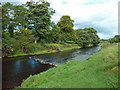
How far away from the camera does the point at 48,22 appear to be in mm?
34000

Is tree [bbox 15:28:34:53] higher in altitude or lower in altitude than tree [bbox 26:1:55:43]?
lower

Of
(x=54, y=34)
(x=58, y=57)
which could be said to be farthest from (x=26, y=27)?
(x=58, y=57)

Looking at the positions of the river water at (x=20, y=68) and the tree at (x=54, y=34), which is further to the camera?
the tree at (x=54, y=34)

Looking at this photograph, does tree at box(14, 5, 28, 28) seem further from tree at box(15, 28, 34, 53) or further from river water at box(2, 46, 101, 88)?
river water at box(2, 46, 101, 88)

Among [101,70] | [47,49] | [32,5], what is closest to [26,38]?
[47,49]

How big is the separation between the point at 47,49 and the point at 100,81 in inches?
1117

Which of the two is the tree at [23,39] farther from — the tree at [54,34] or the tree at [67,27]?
the tree at [67,27]

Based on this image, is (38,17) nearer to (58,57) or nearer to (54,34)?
(54,34)

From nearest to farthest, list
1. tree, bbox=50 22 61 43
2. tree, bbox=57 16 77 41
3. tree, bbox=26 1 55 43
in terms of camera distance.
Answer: tree, bbox=26 1 55 43 → tree, bbox=50 22 61 43 → tree, bbox=57 16 77 41

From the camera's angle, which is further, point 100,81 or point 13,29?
point 13,29

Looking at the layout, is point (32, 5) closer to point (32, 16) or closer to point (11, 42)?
point (32, 16)

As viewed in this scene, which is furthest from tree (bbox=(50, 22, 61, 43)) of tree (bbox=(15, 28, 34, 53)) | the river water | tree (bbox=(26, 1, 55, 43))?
the river water

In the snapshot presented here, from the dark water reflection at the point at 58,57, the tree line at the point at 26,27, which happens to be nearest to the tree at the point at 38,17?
the tree line at the point at 26,27

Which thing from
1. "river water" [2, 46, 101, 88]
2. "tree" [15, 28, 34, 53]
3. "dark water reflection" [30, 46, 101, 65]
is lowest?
"river water" [2, 46, 101, 88]
